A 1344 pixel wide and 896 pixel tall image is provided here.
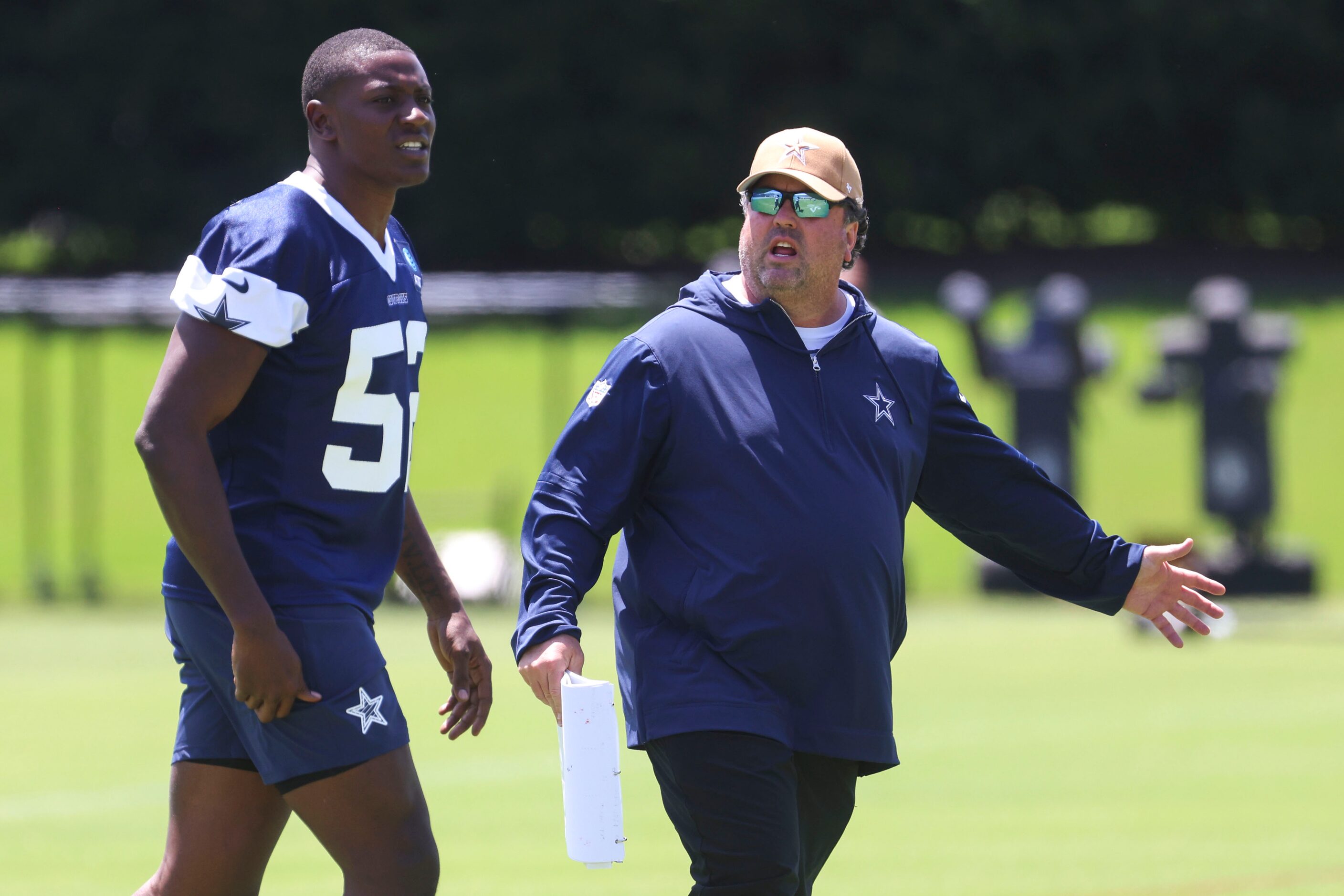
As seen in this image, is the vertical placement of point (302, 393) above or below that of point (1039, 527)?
above

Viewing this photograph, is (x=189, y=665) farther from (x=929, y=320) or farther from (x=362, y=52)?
(x=929, y=320)

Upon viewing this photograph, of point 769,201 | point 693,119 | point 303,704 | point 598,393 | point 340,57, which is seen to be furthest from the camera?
point 693,119

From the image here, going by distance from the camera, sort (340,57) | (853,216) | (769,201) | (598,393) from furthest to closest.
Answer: (853,216) → (769,201) → (598,393) → (340,57)

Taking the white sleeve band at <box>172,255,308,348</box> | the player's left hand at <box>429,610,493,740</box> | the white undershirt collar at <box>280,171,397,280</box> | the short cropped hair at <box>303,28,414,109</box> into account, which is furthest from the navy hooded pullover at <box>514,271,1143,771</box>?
the short cropped hair at <box>303,28,414,109</box>

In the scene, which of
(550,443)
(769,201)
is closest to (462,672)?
(769,201)

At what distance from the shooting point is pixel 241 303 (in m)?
4.51

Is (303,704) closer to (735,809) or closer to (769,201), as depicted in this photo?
(735,809)

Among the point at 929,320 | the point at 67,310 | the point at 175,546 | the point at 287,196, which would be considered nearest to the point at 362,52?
the point at 287,196

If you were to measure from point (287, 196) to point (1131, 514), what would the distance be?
18.1 m

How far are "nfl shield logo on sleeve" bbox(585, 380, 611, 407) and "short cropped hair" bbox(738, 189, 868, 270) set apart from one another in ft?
1.81

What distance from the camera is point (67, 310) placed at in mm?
21125

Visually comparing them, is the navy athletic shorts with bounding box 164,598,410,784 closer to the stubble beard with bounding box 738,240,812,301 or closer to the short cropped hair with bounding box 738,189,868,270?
the stubble beard with bounding box 738,240,812,301

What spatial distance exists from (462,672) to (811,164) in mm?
1512

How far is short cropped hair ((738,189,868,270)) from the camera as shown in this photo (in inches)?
208
